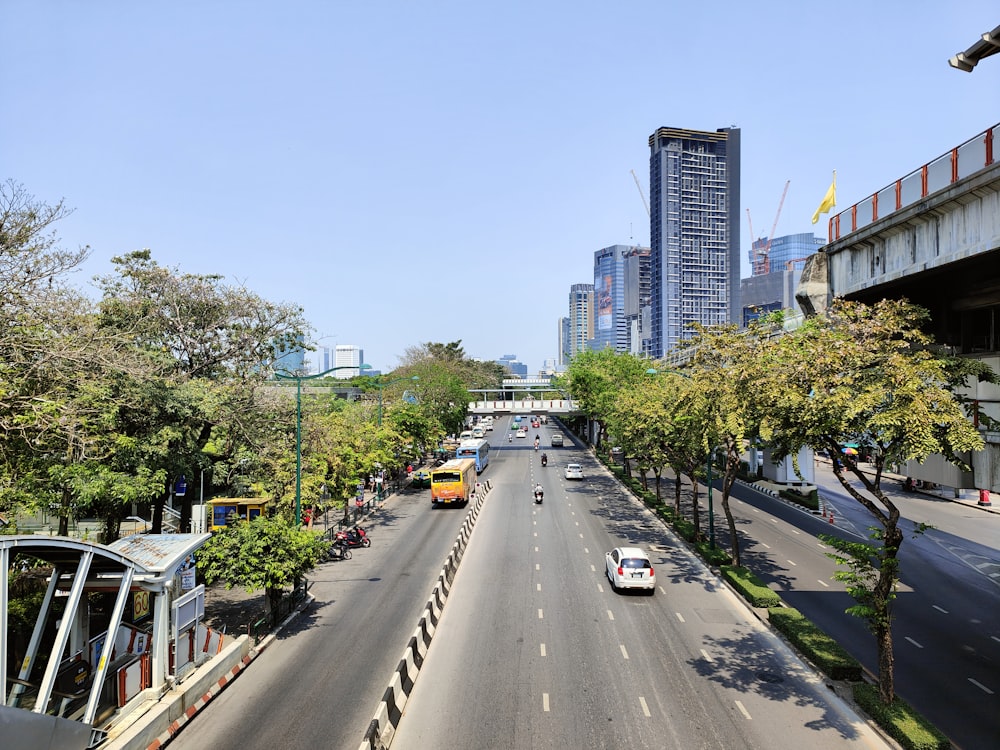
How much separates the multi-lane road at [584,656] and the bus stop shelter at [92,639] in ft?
6.04

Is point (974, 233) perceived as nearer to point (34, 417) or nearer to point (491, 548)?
point (34, 417)

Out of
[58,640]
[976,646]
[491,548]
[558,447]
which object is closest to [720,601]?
[976,646]

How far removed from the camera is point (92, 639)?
1548cm

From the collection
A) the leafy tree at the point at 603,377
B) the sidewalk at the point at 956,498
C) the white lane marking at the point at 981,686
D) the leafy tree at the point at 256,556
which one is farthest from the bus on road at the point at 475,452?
the white lane marking at the point at 981,686

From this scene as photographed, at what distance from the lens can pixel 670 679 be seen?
663 inches

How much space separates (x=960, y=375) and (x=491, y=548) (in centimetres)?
2224

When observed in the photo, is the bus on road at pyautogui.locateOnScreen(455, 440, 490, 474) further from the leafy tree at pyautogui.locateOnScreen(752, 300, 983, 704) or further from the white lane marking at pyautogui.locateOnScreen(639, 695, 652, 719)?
the leafy tree at pyautogui.locateOnScreen(752, 300, 983, 704)

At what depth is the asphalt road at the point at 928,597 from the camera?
16250 millimetres

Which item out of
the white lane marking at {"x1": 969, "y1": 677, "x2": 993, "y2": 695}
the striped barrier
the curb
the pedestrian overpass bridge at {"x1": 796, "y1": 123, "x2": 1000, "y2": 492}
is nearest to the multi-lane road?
the white lane marking at {"x1": 969, "y1": 677, "x2": 993, "y2": 695}

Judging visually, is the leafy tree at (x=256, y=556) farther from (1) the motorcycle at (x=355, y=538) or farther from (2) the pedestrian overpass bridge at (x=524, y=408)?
(2) the pedestrian overpass bridge at (x=524, y=408)

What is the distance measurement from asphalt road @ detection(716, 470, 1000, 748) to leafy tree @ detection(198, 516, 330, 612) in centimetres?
1703

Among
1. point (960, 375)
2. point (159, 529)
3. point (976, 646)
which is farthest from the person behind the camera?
point (159, 529)

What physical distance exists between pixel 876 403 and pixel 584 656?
10282mm

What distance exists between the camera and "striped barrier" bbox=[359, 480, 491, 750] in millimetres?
13009
